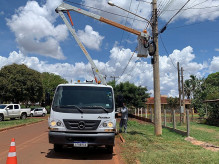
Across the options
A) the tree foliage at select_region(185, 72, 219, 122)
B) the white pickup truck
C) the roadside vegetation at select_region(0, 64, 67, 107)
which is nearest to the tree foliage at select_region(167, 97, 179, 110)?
the tree foliage at select_region(185, 72, 219, 122)

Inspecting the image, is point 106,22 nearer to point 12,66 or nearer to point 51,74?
point 12,66

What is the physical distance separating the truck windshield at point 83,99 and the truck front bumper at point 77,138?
676 millimetres

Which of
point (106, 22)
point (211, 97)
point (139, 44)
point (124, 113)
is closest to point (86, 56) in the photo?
point (106, 22)

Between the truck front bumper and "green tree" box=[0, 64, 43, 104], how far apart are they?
28712mm

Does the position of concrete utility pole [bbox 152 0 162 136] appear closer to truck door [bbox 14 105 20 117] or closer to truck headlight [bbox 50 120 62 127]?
truck headlight [bbox 50 120 62 127]

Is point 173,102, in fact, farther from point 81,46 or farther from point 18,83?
point 81,46

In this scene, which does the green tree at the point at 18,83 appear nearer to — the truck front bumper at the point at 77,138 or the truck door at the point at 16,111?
the truck door at the point at 16,111

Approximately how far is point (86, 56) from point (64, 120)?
14.4m

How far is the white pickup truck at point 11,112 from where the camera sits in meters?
23.6

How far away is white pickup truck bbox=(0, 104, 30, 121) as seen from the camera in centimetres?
2364

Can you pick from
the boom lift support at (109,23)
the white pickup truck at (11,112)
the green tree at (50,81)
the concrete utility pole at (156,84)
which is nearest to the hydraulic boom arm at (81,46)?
the boom lift support at (109,23)

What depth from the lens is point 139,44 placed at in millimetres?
14562

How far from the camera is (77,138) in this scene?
697 cm

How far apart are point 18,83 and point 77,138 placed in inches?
1167
